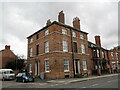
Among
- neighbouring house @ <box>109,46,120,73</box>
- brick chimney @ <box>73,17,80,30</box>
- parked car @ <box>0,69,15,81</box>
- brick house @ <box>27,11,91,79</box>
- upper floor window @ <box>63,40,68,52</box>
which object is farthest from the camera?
neighbouring house @ <box>109,46,120,73</box>

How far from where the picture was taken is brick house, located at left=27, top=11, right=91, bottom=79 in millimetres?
19688

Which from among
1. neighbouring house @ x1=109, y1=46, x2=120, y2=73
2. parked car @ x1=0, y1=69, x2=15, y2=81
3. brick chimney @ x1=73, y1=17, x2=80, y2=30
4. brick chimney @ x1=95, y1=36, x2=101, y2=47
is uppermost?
brick chimney @ x1=73, y1=17, x2=80, y2=30

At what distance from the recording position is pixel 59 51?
19922 mm

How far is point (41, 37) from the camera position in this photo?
2381 centimetres

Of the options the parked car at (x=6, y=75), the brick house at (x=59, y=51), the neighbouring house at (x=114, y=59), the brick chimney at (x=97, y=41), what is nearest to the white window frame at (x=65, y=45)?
the brick house at (x=59, y=51)

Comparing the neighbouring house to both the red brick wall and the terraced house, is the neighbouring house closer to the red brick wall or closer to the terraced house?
the terraced house

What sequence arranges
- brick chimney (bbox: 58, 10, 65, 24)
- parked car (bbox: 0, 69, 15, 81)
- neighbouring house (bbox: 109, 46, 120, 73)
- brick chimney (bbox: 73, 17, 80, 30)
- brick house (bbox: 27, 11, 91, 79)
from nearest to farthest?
brick house (bbox: 27, 11, 91, 79) → parked car (bbox: 0, 69, 15, 81) → brick chimney (bbox: 58, 10, 65, 24) → brick chimney (bbox: 73, 17, 80, 30) → neighbouring house (bbox: 109, 46, 120, 73)

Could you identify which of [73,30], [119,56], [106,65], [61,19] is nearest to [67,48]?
[73,30]

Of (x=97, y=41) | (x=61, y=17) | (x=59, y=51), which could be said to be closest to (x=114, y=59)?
(x=97, y=41)

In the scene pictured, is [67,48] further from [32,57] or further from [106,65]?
[106,65]

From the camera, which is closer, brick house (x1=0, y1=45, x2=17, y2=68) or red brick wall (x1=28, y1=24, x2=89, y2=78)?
red brick wall (x1=28, y1=24, x2=89, y2=78)

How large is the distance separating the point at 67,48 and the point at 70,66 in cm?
336

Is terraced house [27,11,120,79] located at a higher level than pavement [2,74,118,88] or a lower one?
higher

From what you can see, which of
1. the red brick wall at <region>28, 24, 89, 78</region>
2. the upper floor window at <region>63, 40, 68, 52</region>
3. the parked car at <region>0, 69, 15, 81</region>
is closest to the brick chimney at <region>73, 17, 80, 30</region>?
the red brick wall at <region>28, 24, 89, 78</region>
